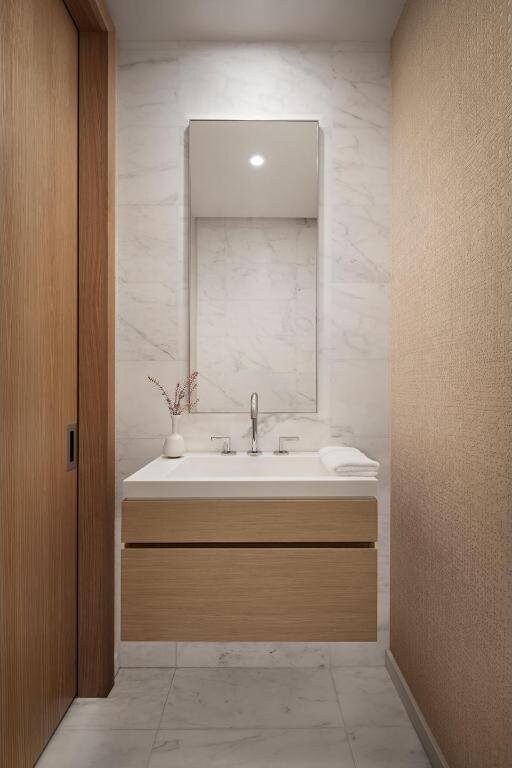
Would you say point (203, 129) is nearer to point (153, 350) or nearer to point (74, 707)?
point (153, 350)

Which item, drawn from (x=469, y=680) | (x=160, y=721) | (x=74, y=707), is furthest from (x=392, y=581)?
(x=74, y=707)

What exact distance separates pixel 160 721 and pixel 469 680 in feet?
3.45

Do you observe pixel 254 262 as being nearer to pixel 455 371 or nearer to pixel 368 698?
pixel 455 371

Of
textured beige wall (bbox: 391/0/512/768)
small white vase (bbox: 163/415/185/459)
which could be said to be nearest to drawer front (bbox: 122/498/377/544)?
textured beige wall (bbox: 391/0/512/768)

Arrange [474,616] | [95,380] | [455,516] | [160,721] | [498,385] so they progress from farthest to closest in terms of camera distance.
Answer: [95,380] → [160,721] → [455,516] → [474,616] → [498,385]

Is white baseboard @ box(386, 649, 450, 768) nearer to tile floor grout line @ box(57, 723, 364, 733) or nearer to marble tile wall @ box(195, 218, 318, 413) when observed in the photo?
tile floor grout line @ box(57, 723, 364, 733)

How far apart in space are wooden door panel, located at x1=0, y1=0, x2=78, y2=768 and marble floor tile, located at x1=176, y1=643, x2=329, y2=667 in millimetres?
474

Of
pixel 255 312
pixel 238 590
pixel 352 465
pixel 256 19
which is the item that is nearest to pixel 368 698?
pixel 238 590

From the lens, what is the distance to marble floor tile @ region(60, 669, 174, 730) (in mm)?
1856

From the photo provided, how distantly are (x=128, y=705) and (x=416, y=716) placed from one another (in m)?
0.98

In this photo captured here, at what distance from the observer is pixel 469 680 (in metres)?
1.38

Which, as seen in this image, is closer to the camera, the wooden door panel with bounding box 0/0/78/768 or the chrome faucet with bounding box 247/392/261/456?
the wooden door panel with bounding box 0/0/78/768

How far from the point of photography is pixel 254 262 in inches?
88.2

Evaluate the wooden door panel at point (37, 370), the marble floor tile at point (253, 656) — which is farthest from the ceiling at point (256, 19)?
the marble floor tile at point (253, 656)
